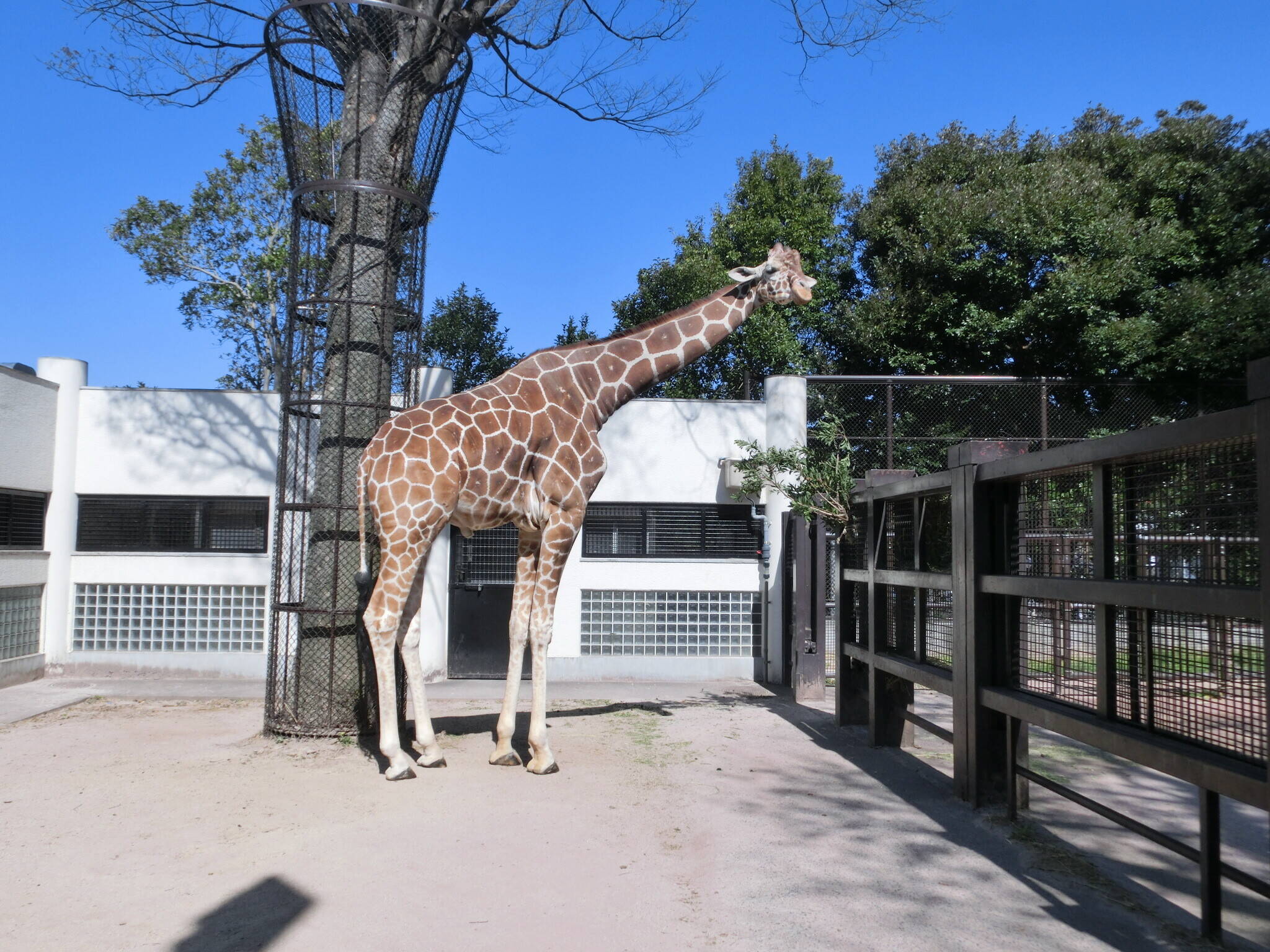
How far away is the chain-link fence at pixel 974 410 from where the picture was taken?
11805 mm

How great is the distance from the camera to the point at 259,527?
11.2 meters

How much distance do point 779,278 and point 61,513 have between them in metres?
9.02

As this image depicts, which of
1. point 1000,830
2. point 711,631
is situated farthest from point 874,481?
point 711,631

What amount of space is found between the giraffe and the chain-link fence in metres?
4.37

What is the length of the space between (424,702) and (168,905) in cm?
251

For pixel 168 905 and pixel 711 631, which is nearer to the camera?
pixel 168 905

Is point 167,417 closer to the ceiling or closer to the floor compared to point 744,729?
closer to the ceiling

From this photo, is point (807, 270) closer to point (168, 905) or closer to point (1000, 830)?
point (1000, 830)

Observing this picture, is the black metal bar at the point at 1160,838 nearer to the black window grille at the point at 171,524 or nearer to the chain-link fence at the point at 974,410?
the chain-link fence at the point at 974,410

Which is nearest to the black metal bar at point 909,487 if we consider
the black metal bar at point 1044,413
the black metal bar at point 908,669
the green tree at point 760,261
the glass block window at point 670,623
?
the black metal bar at point 908,669

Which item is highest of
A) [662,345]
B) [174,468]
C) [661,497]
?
[662,345]

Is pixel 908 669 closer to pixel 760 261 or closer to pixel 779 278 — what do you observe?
pixel 779 278

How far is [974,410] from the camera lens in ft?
43.4

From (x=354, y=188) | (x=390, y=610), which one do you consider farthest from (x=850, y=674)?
(x=354, y=188)
